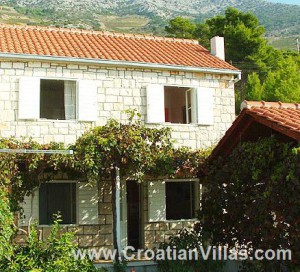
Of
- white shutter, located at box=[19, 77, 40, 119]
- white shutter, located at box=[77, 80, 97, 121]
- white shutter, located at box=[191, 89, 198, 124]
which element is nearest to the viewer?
white shutter, located at box=[19, 77, 40, 119]

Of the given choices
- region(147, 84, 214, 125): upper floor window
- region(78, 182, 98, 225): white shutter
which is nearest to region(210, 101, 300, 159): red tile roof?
region(147, 84, 214, 125): upper floor window

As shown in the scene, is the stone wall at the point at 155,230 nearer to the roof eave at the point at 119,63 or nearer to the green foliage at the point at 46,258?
the roof eave at the point at 119,63

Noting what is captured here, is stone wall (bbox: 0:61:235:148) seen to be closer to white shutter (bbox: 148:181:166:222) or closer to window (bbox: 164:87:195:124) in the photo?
window (bbox: 164:87:195:124)

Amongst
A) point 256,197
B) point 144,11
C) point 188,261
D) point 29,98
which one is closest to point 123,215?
point 29,98

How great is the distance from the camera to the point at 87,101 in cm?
1497

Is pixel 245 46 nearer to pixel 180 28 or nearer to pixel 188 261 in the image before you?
pixel 180 28

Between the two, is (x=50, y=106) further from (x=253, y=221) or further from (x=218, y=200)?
(x=253, y=221)

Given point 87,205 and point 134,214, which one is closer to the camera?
point 87,205

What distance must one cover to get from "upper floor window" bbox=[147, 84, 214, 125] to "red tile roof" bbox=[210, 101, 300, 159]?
4.46 meters

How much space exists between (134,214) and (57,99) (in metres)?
4.46

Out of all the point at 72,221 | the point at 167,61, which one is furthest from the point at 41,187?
the point at 167,61

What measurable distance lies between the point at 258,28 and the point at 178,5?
397ft

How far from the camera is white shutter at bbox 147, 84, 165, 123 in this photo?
15.5 m

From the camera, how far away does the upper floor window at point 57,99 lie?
47.2 feet
